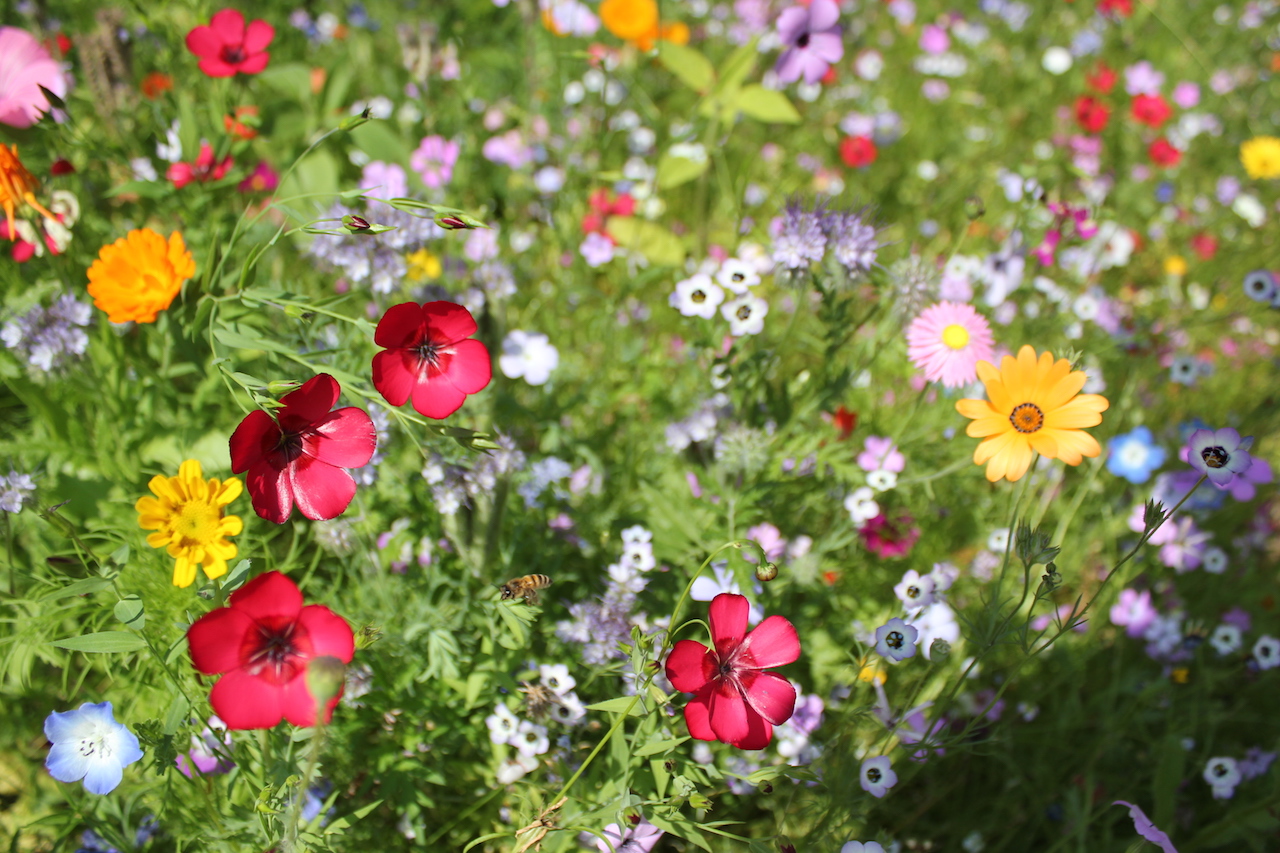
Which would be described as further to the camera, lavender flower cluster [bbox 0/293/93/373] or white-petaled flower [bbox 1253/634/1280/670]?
white-petaled flower [bbox 1253/634/1280/670]

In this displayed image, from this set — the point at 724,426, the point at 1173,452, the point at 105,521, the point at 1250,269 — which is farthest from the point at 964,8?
the point at 105,521

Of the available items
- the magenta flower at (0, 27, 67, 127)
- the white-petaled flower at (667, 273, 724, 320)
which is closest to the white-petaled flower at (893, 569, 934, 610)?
the white-petaled flower at (667, 273, 724, 320)

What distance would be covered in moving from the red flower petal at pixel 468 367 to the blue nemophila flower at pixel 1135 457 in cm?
210

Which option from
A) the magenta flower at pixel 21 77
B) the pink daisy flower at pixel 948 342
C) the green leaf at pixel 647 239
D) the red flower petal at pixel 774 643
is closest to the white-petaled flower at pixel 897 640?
the red flower petal at pixel 774 643

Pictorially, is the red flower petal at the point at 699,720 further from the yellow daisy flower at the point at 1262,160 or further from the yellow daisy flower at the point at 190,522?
the yellow daisy flower at the point at 1262,160

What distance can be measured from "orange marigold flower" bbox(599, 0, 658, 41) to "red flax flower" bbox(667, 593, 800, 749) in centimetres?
275

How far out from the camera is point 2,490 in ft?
4.95

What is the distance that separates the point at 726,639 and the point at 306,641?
66 centimetres

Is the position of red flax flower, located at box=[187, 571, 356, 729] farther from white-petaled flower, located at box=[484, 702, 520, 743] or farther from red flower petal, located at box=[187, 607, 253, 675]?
white-petaled flower, located at box=[484, 702, 520, 743]

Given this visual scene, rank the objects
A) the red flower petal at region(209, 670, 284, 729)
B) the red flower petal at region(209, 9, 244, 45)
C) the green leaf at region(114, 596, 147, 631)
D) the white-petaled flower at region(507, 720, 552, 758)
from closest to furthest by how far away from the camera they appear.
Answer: the red flower petal at region(209, 670, 284, 729)
the green leaf at region(114, 596, 147, 631)
the white-petaled flower at region(507, 720, 552, 758)
the red flower petal at region(209, 9, 244, 45)

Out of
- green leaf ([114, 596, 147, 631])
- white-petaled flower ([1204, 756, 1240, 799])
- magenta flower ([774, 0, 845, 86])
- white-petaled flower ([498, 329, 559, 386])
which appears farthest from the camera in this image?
magenta flower ([774, 0, 845, 86])

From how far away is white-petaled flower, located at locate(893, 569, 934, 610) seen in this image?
1.76 meters

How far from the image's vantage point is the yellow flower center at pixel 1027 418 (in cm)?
149

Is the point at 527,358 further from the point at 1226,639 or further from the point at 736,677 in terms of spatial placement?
the point at 1226,639
